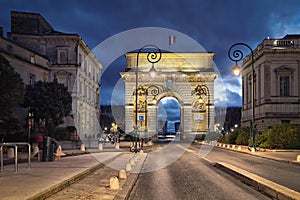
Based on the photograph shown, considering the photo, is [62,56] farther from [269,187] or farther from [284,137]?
[269,187]

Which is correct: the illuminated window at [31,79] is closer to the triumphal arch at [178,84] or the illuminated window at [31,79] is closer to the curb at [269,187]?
the triumphal arch at [178,84]

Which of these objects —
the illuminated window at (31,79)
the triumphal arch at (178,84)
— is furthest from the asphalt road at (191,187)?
the triumphal arch at (178,84)

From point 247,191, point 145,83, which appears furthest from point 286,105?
point 247,191

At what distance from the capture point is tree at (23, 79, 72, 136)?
36938 mm

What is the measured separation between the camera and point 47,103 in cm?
3694

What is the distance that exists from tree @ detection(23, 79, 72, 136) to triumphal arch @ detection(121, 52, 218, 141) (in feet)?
85.3

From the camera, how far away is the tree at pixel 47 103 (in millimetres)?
36938

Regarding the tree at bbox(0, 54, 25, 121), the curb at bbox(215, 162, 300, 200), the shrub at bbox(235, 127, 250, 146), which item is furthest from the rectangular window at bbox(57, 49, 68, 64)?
the curb at bbox(215, 162, 300, 200)

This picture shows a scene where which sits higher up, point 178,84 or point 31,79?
point 178,84

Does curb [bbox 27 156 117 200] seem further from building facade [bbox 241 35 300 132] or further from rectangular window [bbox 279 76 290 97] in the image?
rectangular window [bbox 279 76 290 97]

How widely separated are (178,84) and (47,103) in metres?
32.3

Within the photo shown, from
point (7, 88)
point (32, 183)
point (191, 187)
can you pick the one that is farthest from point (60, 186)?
point (7, 88)

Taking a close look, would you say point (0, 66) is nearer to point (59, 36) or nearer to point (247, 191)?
point (247, 191)

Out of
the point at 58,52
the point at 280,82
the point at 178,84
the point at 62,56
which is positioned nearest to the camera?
the point at 280,82
